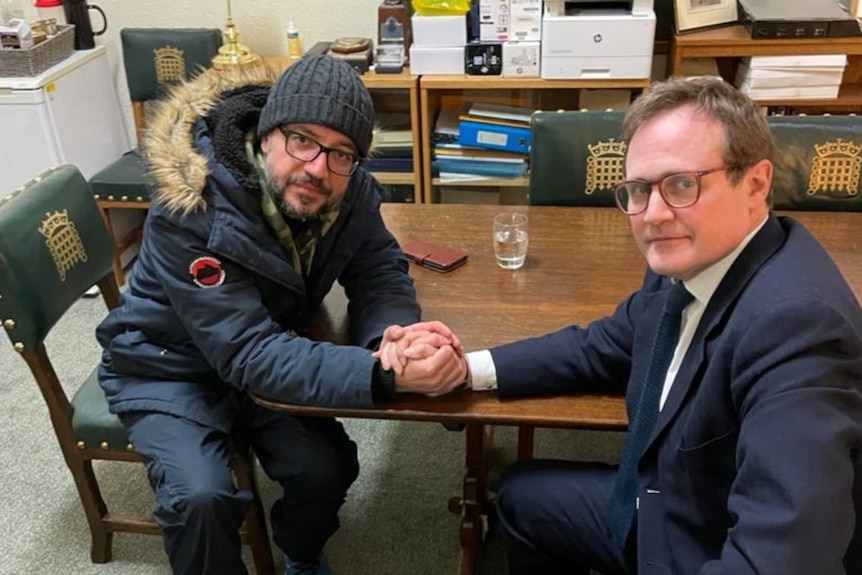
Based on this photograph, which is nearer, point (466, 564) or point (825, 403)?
point (825, 403)

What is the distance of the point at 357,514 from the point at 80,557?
70 centimetres

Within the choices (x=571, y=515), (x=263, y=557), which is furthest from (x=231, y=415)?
(x=571, y=515)

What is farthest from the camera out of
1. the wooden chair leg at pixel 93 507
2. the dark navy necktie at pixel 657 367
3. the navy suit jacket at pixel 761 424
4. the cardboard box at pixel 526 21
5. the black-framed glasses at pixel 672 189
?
the cardboard box at pixel 526 21

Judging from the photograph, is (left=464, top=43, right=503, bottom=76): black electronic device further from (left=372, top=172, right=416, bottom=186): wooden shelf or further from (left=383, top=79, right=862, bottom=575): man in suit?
(left=383, top=79, right=862, bottom=575): man in suit

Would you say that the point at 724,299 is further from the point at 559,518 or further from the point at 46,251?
the point at 46,251

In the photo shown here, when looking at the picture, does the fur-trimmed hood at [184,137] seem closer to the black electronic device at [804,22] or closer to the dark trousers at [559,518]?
the dark trousers at [559,518]

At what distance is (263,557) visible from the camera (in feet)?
6.44

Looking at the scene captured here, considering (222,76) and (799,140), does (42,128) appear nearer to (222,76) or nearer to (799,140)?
(222,76)

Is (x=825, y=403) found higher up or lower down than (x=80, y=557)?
higher up

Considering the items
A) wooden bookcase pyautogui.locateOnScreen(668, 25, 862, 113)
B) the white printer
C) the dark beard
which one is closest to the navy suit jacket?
the dark beard

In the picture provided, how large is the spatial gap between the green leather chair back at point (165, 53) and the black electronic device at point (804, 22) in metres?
2.05

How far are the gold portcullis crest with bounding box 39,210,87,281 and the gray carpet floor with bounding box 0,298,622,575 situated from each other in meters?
0.75

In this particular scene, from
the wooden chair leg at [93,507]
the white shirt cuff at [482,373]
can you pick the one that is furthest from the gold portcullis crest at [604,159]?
the wooden chair leg at [93,507]

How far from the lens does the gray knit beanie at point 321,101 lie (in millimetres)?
1511
